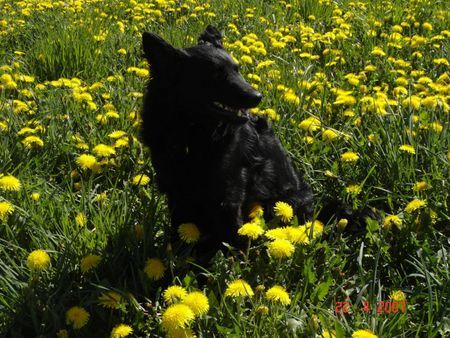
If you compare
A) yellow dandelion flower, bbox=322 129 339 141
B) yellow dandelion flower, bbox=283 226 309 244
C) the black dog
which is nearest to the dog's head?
the black dog

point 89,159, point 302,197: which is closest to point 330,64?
point 302,197

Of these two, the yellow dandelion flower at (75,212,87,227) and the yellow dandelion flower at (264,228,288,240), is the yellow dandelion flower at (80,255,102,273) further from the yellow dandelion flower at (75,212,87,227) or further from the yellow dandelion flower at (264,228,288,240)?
the yellow dandelion flower at (264,228,288,240)

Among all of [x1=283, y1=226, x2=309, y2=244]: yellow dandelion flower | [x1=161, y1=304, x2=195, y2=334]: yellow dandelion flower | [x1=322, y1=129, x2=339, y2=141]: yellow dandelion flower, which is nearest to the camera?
[x1=161, y1=304, x2=195, y2=334]: yellow dandelion flower

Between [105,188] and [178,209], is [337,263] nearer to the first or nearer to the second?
[178,209]

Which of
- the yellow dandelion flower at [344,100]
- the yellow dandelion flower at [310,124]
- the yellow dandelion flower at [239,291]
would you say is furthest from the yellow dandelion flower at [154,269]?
the yellow dandelion flower at [344,100]

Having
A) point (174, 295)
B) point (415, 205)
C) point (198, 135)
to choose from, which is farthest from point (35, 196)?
point (415, 205)

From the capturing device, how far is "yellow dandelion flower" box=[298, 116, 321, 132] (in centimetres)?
290

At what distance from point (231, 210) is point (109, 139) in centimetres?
114

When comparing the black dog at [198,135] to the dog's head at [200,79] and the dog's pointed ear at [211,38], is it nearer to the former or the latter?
the dog's head at [200,79]

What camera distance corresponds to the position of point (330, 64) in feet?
13.5

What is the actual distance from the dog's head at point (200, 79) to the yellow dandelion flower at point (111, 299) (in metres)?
0.93

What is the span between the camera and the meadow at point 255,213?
1.77 metres

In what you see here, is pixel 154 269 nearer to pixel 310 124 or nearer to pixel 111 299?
pixel 111 299

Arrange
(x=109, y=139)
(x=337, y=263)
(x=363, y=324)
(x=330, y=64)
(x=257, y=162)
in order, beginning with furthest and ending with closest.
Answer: (x=330, y=64)
(x=109, y=139)
(x=257, y=162)
(x=337, y=263)
(x=363, y=324)
